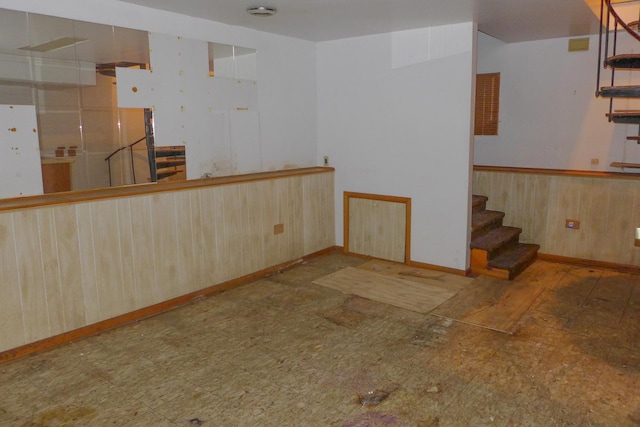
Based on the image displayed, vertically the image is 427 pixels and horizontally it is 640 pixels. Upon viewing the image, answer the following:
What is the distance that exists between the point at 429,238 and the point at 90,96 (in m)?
3.43

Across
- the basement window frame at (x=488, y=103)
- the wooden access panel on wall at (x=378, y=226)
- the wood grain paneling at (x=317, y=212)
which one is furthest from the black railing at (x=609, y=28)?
the wood grain paneling at (x=317, y=212)

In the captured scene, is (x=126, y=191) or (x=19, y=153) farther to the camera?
(x=126, y=191)

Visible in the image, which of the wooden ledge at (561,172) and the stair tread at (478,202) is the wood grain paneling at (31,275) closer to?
the stair tread at (478,202)

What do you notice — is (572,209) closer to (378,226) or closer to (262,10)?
(378,226)

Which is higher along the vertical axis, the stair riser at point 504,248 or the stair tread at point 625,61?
the stair tread at point 625,61

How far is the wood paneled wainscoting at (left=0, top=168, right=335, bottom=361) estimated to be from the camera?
323 centimetres

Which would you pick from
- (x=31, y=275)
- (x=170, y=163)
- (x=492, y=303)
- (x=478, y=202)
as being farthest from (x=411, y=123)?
(x=31, y=275)

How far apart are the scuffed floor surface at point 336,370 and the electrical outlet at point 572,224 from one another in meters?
1.28

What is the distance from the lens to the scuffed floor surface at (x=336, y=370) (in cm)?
261

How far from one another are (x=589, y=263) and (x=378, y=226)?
7.57ft

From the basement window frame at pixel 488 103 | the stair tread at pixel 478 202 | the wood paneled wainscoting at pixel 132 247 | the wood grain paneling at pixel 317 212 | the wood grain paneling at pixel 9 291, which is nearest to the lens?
the wood grain paneling at pixel 9 291

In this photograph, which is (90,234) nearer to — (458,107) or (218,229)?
(218,229)

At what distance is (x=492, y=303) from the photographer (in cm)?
421

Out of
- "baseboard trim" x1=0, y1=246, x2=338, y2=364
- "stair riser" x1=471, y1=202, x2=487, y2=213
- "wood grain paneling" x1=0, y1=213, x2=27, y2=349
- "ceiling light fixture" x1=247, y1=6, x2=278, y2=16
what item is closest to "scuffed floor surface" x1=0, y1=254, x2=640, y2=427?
"baseboard trim" x1=0, y1=246, x2=338, y2=364
